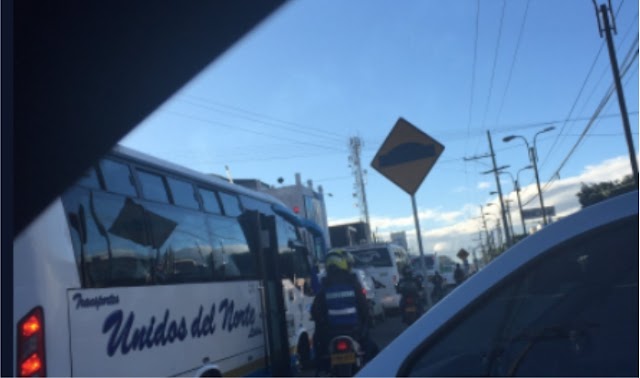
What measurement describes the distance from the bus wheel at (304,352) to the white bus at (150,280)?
105 centimetres

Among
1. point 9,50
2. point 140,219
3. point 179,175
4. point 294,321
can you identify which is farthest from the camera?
point 294,321

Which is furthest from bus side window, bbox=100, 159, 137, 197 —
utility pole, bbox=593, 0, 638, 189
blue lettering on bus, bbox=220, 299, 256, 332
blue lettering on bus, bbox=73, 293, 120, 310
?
utility pole, bbox=593, 0, 638, 189

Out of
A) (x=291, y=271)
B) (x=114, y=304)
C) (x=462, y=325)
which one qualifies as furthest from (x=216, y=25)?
(x=462, y=325)

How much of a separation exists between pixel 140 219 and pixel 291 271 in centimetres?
474

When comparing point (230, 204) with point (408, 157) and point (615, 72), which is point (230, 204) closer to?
point (408, 157)

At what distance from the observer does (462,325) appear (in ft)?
6.94

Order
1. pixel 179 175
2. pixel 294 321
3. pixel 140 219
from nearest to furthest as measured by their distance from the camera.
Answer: pixel 140 219 < pixel 179 175 < pixel 294 321

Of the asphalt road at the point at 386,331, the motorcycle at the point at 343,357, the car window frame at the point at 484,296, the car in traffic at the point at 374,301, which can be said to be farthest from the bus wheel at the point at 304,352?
the car window frame at the point at 484,296

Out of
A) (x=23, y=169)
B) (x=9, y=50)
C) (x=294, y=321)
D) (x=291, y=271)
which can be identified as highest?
(x=9, y=50)

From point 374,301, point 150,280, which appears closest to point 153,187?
point 150,280

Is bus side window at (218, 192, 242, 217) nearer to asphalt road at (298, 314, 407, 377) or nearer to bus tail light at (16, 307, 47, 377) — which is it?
asphalt road at (298, 314, 407, 377)

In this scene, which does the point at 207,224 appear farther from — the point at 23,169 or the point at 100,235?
the point at 23,169

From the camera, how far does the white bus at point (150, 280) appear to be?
4582 millimetres

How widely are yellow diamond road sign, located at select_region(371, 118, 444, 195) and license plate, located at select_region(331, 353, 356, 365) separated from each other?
221 cm
